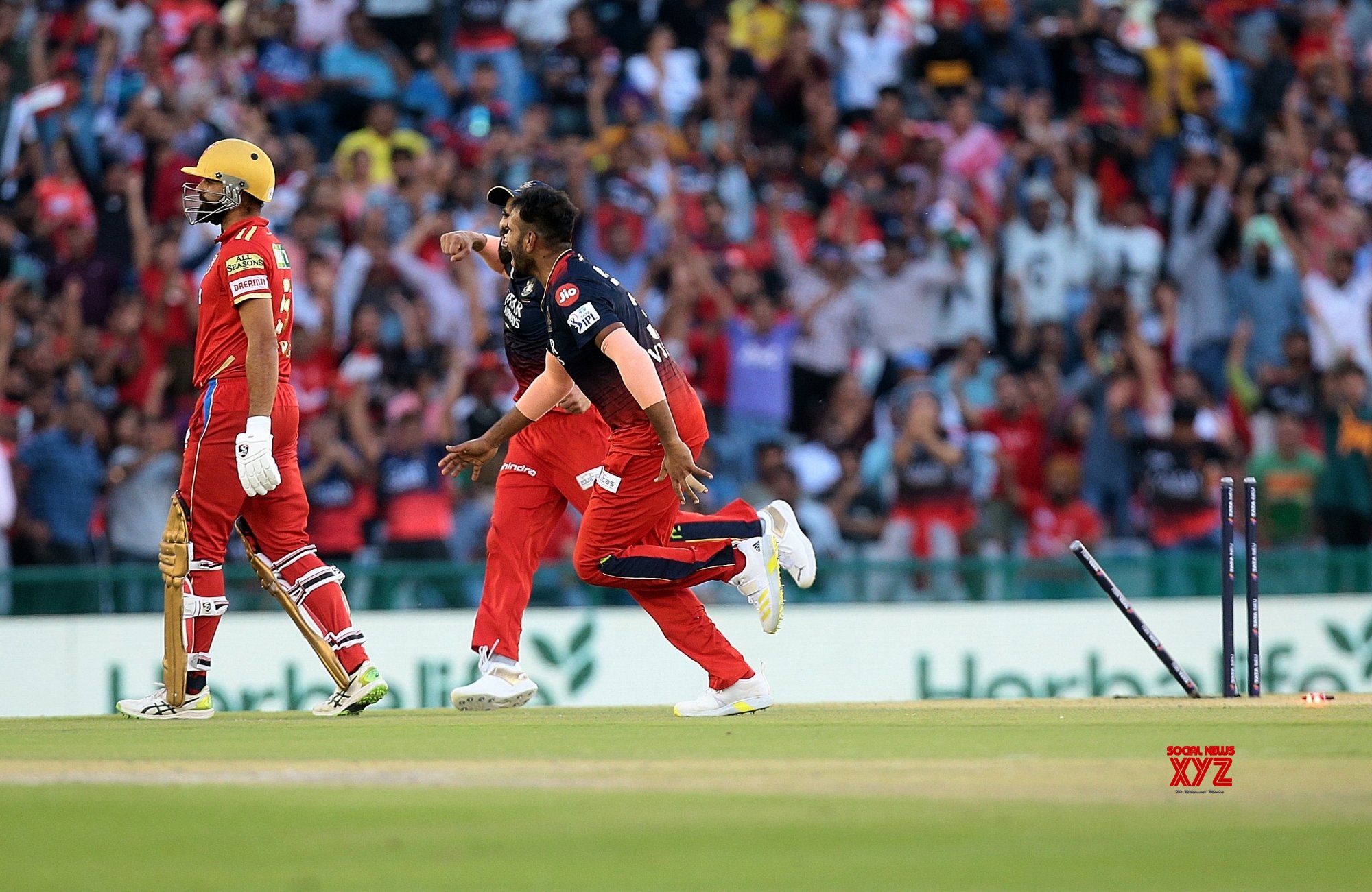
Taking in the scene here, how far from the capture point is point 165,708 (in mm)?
9219

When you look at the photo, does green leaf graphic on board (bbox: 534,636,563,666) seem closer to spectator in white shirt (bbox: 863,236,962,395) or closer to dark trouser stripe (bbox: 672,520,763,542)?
spectator in white shirt (bbox: 863,236,962,395)

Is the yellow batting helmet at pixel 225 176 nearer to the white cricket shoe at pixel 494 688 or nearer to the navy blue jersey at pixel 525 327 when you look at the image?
the navy blue jersey at pixel 525 327

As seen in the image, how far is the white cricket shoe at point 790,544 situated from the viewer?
30.6ft

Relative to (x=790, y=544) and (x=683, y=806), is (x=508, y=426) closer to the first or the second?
(x=790, y=544)

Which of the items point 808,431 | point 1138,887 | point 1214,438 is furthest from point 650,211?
point 1138,887

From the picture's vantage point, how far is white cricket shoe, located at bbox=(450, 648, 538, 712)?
9.38 m

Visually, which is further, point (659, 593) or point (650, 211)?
point (650, 211)

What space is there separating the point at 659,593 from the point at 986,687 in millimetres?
5909

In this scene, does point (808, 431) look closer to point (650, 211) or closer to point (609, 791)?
point (650, 211)

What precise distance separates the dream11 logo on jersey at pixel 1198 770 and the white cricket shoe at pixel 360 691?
3876 mm

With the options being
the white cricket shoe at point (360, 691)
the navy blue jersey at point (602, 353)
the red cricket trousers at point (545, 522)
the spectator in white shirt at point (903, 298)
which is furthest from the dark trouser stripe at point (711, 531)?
the spectator in white shirt at point (903, 298)

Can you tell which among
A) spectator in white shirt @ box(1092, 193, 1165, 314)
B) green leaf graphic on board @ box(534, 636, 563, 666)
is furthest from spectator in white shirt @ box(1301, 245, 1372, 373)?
green leaf graphic on board @ box(534, 636, 563, 666)

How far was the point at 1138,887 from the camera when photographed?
15.6 ft

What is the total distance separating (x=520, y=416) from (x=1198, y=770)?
12.8 ft
